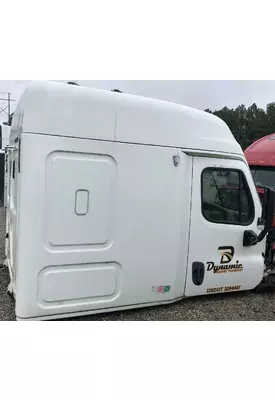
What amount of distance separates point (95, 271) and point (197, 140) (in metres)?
1.79

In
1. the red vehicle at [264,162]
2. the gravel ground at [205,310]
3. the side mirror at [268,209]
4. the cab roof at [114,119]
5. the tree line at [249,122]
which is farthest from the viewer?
the tree line at [249,122]

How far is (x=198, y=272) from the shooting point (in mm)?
3498

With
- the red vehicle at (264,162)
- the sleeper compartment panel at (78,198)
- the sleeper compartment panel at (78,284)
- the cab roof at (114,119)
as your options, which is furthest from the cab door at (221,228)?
the red vehicle at (264,162)

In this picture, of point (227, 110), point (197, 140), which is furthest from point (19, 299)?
point (227, 110)

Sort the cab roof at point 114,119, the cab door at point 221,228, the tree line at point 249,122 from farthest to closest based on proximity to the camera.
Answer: the tree line at point 249,122
the cab door at point 221,228
the cab roof at point 114,119

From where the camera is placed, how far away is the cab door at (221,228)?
3478 mm

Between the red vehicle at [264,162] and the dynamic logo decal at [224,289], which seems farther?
the red vehicle at [264,162]

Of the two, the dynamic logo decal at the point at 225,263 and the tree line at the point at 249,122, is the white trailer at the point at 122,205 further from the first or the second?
the tree line at the point at 249,122

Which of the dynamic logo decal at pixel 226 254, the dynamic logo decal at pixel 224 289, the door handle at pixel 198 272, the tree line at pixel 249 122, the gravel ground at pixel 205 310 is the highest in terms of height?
the tree line at pixel 249 122

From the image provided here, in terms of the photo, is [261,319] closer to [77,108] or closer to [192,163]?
[192,163]

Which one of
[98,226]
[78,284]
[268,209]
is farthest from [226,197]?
[78,284]

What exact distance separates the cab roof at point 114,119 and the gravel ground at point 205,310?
1.79 meters

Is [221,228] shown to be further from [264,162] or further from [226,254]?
[264,162]

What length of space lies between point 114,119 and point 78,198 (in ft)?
2.79
